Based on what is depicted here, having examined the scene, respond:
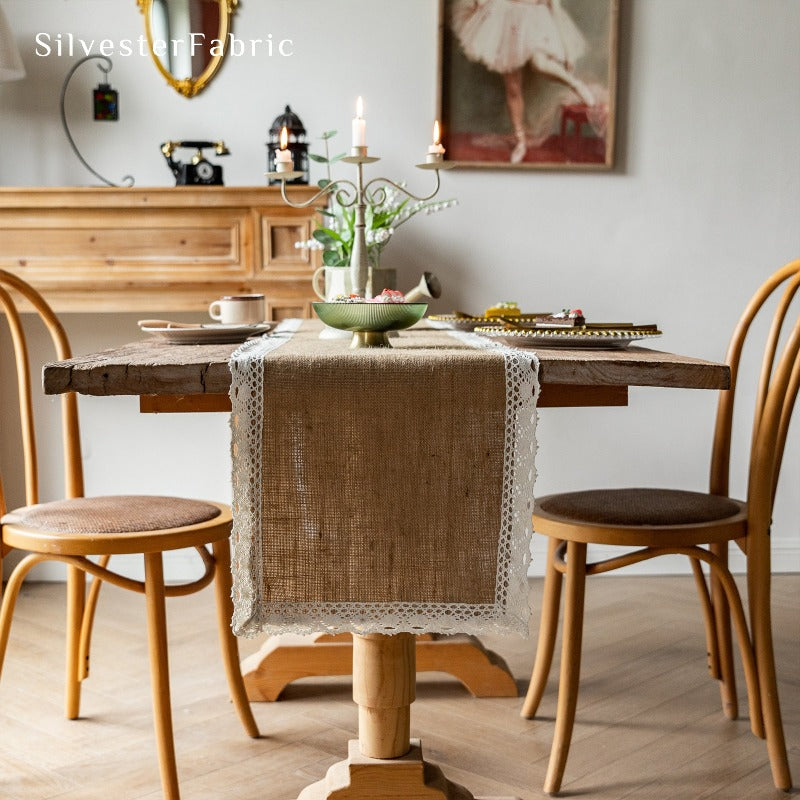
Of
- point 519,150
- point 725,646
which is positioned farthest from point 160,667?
point 519,150

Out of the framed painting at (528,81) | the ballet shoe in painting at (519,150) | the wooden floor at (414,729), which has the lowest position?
the wooden floor at (414,729)

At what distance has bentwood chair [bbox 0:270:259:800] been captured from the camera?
158 centimetres

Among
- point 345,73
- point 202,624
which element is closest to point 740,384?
point 345,73

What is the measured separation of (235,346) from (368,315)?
234mm

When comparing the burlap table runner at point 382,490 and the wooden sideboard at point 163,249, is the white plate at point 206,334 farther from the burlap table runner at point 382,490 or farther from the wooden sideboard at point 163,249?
the wooden sideboard at point 163,249

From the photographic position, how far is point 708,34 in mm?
3080

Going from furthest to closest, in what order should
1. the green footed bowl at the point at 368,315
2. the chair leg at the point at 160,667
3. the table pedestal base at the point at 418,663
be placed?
the table pedestal base at the point at 418,663 < the chair leg at the point at 160,667 < the green footed bowl at the point at 368,315

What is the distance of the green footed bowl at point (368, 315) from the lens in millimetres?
1442

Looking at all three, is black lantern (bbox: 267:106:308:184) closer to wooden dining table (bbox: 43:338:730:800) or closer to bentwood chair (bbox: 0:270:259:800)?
bentwood chair (bbox: 0:270:259:800)

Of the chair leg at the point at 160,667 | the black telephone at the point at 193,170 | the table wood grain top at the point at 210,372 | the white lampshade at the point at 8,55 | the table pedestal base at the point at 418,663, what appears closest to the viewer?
the table wood grain top at the point at 210,372

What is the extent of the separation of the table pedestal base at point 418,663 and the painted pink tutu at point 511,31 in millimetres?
1759

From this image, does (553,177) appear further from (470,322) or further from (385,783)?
(385,783)

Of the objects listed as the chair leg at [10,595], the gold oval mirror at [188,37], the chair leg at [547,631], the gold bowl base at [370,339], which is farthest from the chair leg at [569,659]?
the gold oval mirror at [188,37]

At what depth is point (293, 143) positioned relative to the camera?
9.42 ft
